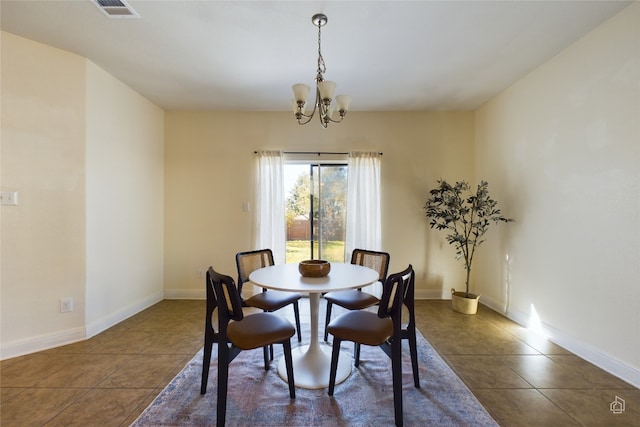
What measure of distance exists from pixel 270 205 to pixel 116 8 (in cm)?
236

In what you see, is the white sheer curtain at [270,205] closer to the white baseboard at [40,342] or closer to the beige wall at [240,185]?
the beige wall at [240,185]

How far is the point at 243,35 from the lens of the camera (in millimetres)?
2182

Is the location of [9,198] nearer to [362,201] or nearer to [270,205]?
[270,205]

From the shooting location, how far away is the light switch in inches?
85.5

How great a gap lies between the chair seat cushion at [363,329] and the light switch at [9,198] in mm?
2745

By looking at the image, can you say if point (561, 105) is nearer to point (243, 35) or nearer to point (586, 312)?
point (586, 312)

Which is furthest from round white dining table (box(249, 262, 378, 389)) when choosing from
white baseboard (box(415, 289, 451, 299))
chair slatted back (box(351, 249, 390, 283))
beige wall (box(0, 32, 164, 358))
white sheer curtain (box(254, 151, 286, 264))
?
white baseboard (box(415, 289, 451, 299))

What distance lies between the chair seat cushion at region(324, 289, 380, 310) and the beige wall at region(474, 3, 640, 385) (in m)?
1.73

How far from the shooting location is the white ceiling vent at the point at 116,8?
186cm

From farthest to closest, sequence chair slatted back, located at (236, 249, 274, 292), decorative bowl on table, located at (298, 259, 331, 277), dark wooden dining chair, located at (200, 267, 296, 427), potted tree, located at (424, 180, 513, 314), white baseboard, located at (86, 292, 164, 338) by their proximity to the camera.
Answer: potted tree, located at (424, 180, 513, 314)
white baseboard, located at (86, 292, 164, 338)
chair slatted back, located at (236, 249, 274, 292)
decorative bowl on table, located at (298, 259, 331, 277)
dark wooden dining chair, located at (200, 267, 296, 427)

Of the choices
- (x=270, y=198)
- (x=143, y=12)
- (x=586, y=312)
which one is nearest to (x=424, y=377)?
(x=586, y=312)

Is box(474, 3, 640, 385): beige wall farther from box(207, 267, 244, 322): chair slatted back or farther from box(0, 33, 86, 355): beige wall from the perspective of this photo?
box(0, 33, 86, 355): beige wall

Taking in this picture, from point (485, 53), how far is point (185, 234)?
13.3 ft

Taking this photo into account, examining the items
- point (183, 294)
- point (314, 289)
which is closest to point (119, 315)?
point (183, 294)
